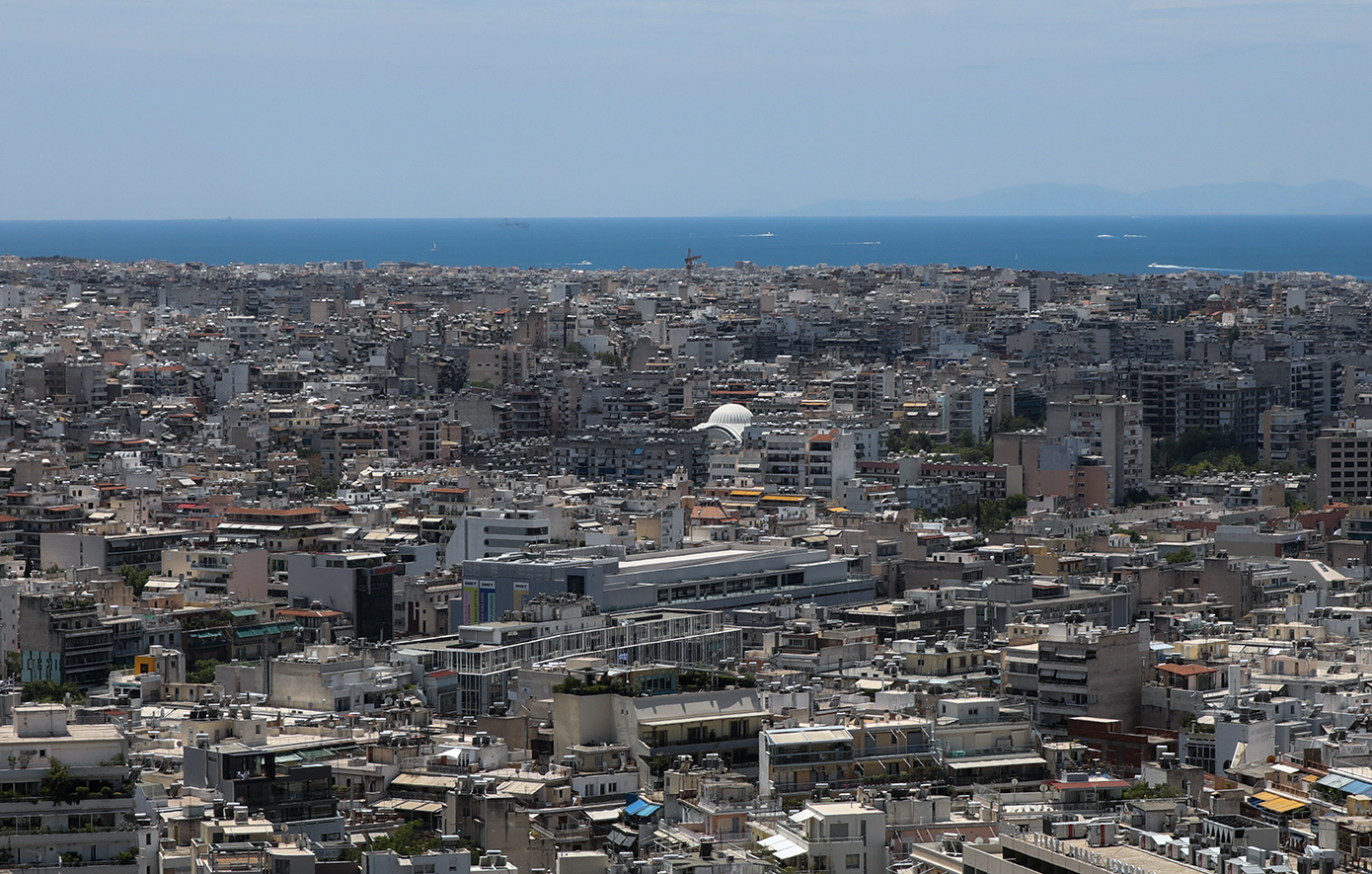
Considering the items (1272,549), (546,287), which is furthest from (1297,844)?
(546,287)

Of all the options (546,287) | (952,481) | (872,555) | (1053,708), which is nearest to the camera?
(1053,708)

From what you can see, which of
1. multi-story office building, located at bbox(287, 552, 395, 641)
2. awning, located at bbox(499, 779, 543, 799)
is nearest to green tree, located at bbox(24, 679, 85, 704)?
multi-story office building, located at bbox(287, 552, 395, 641)

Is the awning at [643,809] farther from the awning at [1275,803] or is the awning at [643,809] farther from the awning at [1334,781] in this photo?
the awning at [1334,781]

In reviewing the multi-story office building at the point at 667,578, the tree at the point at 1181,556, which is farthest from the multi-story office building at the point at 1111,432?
the multi-story office building at the point at 667,578

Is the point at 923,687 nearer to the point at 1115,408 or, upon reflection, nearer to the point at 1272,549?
the point at 1272,549

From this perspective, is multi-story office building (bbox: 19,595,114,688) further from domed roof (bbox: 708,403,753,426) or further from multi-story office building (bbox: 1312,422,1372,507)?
domed roof (bbox: 708,403,753,426)
